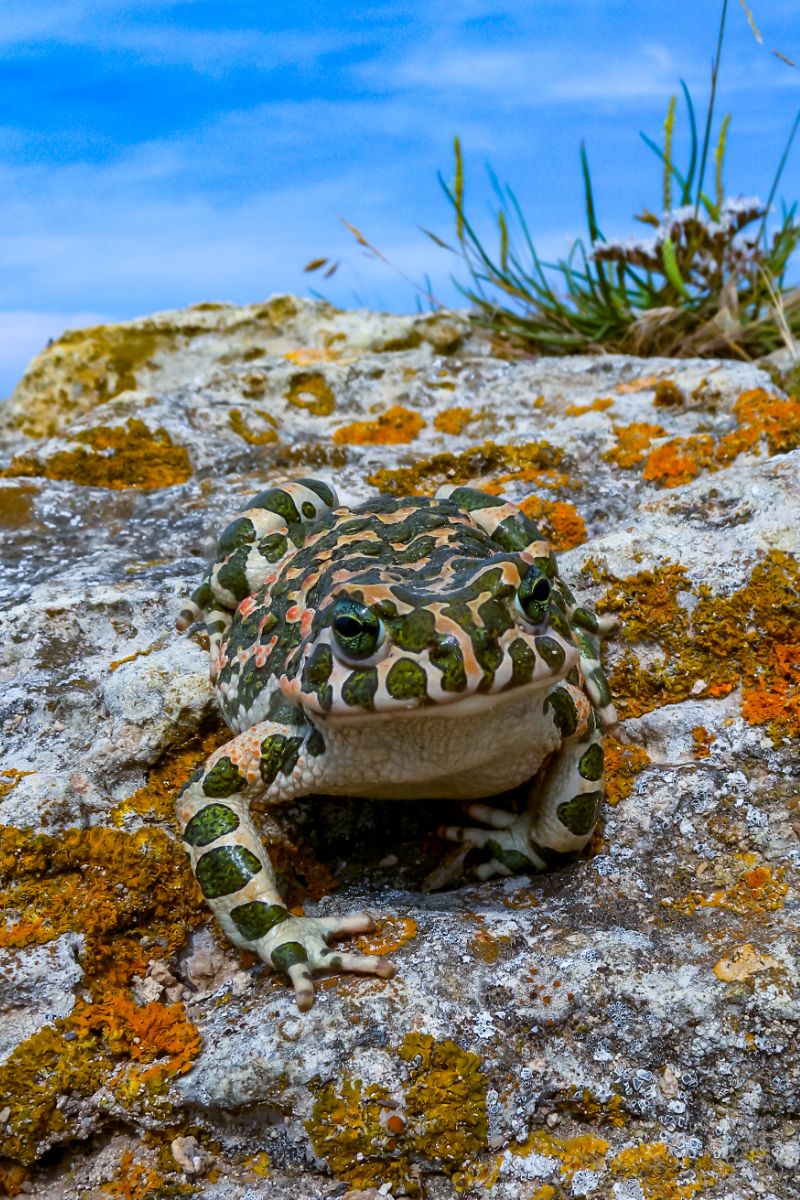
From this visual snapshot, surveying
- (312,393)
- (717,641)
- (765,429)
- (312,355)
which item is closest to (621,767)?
(717,641)

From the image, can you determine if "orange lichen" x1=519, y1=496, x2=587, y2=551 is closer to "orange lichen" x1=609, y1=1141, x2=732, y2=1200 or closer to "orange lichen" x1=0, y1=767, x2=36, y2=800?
"orange lichen" x1=0, y1=767, x2=36, y2=800

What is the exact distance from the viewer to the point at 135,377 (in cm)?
762

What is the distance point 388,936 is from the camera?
2.86 metres

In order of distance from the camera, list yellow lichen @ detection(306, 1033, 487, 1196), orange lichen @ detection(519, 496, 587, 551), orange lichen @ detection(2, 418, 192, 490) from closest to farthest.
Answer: yellow lichen @ detection(306, 1033, 487, 1196), orange lichen @ detection(519, 496, 587, 551), orange lichen @ detection(2, 418, 192, 490)

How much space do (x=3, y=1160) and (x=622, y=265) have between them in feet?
20.9

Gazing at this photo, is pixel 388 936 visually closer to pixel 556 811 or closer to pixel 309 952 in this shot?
pixel 309 952

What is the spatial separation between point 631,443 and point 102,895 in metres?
3.05

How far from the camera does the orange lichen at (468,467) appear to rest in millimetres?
4711

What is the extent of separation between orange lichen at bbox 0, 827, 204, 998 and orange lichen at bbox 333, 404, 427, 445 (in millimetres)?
2809

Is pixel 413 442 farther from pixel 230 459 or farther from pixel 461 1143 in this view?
pixel 461 1143

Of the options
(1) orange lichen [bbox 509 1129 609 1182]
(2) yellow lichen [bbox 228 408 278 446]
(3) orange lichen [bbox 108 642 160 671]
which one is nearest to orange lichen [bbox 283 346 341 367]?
(2) yellow lichen [bbox 228 408 278 446]

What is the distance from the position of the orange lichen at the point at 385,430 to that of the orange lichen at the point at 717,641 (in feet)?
6.89

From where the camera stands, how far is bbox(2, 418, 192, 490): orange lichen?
16.9ft

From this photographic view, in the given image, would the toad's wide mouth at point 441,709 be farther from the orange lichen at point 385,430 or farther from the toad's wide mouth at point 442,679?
the orange lichen at point 385,430
